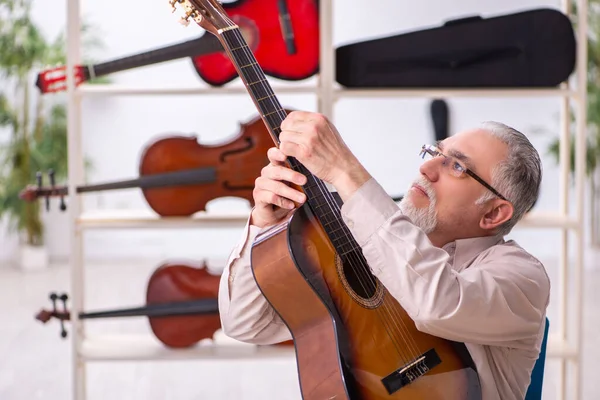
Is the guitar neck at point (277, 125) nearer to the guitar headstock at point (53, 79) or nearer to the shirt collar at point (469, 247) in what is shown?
the shirt collar at point (469, 247)

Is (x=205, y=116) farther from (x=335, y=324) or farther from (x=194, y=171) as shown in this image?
(x=335, y=324)

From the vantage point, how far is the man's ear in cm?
159

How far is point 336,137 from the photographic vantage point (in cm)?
136

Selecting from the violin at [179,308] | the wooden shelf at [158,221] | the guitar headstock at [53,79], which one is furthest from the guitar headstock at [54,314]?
the guitar headstock at [53,79]

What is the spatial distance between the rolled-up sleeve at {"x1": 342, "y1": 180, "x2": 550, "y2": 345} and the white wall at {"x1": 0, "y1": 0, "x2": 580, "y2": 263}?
555cm

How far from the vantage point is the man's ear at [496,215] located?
159 cm

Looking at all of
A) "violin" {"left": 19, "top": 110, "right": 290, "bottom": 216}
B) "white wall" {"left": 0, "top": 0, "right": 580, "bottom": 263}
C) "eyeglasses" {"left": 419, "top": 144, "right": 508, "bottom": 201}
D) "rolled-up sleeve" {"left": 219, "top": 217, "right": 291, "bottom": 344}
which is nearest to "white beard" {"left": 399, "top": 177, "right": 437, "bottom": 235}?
"eyeglasses" {"left": 419, "top": 144, "right": 508, "bottom": 201}

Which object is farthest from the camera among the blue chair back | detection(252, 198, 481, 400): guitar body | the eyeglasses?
the blue chair back

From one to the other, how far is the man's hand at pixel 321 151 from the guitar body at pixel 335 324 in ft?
0.42

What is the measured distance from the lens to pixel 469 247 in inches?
65.1

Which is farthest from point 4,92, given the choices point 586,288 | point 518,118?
point 586,288

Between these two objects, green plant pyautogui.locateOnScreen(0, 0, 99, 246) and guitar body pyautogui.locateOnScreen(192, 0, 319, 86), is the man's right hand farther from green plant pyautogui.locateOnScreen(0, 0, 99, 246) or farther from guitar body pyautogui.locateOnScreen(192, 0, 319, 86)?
green plant pyautogui.locateOnScreen(0, 0, 99, 246)

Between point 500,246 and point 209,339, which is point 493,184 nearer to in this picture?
point 500,246

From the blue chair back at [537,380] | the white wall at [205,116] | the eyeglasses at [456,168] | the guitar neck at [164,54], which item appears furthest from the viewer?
the white wall at [205,116]
